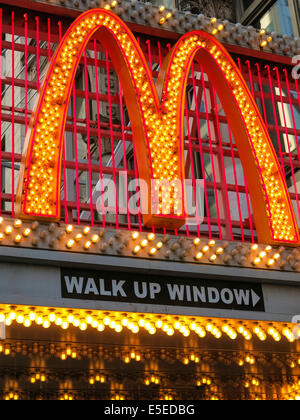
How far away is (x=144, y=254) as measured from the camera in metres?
9.73

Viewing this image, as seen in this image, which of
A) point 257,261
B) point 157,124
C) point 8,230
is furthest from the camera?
point 157,124

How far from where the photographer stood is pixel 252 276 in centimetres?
1022

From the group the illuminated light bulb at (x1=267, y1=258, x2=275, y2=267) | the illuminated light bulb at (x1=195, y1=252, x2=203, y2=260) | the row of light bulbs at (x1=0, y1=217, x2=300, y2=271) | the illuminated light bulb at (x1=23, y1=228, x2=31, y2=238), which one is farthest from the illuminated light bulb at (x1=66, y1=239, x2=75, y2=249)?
the illuminated light bulb at (x1=267, y1=258, x2=275, y2=267)

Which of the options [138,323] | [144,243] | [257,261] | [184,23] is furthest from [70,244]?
[184,23]

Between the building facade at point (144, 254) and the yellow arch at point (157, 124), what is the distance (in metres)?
0.02

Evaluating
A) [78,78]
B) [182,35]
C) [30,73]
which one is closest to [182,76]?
[182,35]

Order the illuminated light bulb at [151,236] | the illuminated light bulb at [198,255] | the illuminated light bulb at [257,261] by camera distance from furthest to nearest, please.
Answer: the illuminated light bulb at [257,261] < the illuminated light bulb at [198,255] < the illuminated light bulb at [151,236]

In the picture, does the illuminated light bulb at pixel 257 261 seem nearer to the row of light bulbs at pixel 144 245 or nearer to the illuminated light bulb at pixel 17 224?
the row of light bulbs at pixel 144 245

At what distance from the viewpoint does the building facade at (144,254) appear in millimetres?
9328

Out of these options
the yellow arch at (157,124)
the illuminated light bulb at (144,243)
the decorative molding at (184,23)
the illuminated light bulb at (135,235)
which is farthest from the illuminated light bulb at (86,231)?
the decorative molding at (184,23)

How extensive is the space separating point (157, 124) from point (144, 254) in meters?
1.92

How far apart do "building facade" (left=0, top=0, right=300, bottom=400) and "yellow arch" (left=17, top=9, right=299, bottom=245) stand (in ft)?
0.06

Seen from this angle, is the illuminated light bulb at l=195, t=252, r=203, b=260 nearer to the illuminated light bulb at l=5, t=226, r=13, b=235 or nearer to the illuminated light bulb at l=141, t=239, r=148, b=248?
the illuminated light bulb at l=141, t=239, r=148, b=248

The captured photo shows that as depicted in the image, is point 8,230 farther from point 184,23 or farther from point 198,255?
point 184,23
